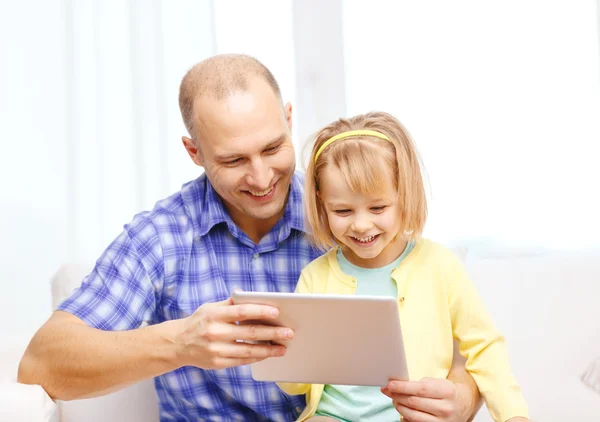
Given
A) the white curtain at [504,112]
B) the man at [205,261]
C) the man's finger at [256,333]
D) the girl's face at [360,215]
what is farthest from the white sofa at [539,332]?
the white curtain at [504,112]

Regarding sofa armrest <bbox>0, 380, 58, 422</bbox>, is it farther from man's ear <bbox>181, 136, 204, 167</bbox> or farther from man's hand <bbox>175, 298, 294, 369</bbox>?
man's ear <bbox>181, 136, 204, 167</bbox>

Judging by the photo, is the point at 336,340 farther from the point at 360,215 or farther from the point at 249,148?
the point at 249,148

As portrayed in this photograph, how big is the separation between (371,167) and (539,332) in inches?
36.5

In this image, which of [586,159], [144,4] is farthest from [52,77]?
[586,159]

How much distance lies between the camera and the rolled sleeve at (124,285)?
1.87 metres

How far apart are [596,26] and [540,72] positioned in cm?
31

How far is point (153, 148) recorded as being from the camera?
145 inches

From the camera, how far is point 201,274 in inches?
78.3

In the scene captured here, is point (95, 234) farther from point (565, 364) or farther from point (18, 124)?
point (565, 364)

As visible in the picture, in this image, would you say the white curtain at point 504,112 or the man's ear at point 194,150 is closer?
the man's ear at point 194,150

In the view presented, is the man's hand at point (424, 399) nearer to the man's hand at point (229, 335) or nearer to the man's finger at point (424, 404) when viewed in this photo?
the man's finger at point (424, 404)

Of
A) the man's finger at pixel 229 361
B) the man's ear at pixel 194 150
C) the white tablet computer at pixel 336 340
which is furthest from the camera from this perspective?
the man's ear at pixel 194 150

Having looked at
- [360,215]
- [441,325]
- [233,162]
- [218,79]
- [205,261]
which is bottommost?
[441,325]

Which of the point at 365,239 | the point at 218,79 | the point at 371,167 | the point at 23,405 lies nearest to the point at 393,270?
the point at 365,239
